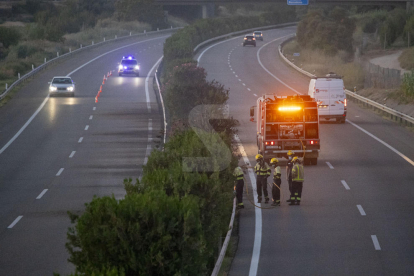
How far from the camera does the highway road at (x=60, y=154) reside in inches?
722

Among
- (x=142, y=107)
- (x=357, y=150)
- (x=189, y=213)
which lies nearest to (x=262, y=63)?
(x=142, y=107)

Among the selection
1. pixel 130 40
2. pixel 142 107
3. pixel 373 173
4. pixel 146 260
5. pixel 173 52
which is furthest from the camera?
pixel 130 40

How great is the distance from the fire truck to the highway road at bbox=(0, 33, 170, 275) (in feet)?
14.7

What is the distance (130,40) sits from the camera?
332 feet

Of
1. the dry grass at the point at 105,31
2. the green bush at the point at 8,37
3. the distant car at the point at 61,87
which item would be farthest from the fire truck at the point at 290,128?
the green bush at the point at 8,37

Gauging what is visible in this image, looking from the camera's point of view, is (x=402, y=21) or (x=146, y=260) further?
(x=402, y=21)

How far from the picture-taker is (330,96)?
37906mm

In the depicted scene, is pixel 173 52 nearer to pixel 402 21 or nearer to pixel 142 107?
pixel 142 107

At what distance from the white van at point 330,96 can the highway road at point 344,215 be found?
76 cm

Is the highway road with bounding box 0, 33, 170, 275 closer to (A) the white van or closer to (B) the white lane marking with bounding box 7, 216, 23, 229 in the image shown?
(B) the white lane marking with bounding box 7, 216, 23, 229

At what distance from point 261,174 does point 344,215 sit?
2866 mm

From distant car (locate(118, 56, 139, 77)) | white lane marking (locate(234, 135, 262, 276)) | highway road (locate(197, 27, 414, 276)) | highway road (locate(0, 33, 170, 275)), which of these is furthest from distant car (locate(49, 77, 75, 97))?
white lane marking (locate(234, 135, 262, 276))

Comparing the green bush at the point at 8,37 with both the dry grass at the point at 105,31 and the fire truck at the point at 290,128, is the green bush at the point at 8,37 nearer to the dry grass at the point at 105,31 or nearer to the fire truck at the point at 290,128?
the dry grass at the point at 105,31

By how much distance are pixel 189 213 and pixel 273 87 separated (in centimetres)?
4565
